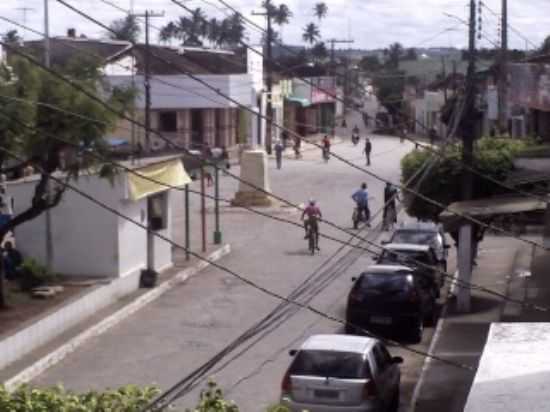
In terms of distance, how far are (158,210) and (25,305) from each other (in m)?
6.48

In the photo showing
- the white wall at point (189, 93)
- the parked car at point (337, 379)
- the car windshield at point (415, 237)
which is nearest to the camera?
the parked car at point (337, 379)

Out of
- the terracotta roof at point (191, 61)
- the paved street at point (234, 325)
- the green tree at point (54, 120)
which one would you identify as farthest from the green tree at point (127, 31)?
the terracotta roof at point (191, 61)

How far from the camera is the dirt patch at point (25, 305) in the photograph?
19.6m

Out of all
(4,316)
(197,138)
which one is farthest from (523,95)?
(197,138)

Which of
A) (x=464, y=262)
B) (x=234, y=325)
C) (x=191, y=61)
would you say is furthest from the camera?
(x=191, y=61)

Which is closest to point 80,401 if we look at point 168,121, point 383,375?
point 383,375

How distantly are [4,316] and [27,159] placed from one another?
2877mm

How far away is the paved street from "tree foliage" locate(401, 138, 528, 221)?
7.86ft

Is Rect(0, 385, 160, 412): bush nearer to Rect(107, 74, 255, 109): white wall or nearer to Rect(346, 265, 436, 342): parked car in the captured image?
Rect(346, 265, 436, 342): parked car

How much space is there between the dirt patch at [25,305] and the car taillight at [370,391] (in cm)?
622

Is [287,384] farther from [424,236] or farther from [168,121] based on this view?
[168,121]

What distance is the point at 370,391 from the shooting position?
15.1m

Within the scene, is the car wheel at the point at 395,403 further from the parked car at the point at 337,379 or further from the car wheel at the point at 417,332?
the car wheel at the point at 417,332

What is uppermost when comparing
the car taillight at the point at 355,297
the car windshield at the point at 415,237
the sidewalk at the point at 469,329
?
the car windshield at the point at 415,237
